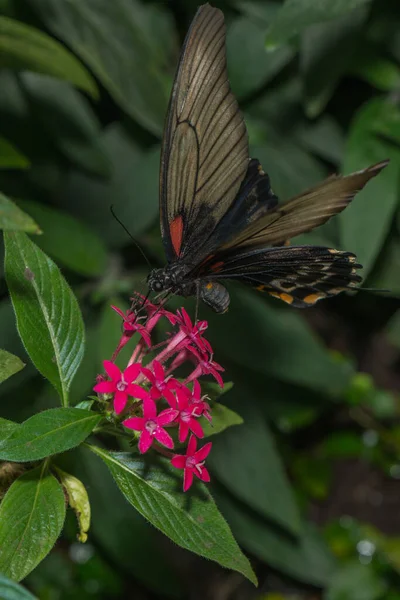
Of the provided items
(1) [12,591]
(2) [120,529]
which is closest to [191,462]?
(1) [12,591]

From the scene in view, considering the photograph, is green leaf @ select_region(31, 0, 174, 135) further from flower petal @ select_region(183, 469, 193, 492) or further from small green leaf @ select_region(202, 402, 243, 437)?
flower petal @ select_region(183, 469, 193, 492)

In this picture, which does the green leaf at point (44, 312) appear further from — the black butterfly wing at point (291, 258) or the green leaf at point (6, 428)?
the black butterfly wing at point (291, 258)

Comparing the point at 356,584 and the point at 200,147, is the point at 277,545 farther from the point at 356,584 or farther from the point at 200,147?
the point at 200,147

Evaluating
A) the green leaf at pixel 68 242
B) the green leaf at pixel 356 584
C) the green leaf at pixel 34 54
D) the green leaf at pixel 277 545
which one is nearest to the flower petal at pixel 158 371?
the green leaf at pixel 34 54

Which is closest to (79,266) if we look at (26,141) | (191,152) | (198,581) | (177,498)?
(26,141)

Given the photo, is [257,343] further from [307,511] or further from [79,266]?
[307,511]

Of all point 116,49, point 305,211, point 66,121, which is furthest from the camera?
point 66,121

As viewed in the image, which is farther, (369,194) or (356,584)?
(356,584)
